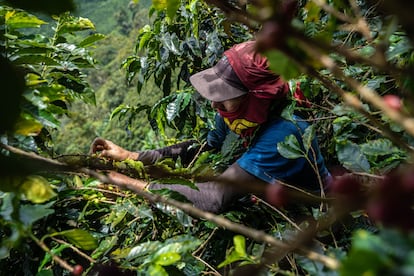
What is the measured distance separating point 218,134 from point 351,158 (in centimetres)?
105

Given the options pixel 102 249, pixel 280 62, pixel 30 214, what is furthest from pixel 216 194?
pixel 280 62

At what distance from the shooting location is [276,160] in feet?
5.20

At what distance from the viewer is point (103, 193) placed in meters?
1.35

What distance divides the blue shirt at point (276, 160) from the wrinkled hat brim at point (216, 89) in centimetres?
15

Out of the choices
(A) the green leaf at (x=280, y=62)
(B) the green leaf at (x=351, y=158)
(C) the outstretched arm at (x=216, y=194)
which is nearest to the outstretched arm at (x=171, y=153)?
(C) the outstretched arm at (x=216, y=194)

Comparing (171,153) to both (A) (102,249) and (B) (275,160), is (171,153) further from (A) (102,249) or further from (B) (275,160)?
(A) (102,249)

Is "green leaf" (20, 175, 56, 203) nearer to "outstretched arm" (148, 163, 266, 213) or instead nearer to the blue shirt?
"outstretched arm" (148, 163, 266, 213)

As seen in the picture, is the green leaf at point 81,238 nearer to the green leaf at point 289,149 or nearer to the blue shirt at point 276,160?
the green leaf at point 289,149

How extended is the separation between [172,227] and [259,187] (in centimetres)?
88

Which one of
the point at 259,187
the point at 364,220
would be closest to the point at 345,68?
the point at 364,220

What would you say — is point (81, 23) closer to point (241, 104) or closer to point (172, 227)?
point (241, 104)

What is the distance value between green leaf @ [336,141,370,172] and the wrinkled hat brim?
69cm

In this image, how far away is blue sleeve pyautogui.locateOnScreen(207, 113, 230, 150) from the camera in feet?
6.53

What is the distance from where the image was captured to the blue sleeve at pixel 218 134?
199 cm
